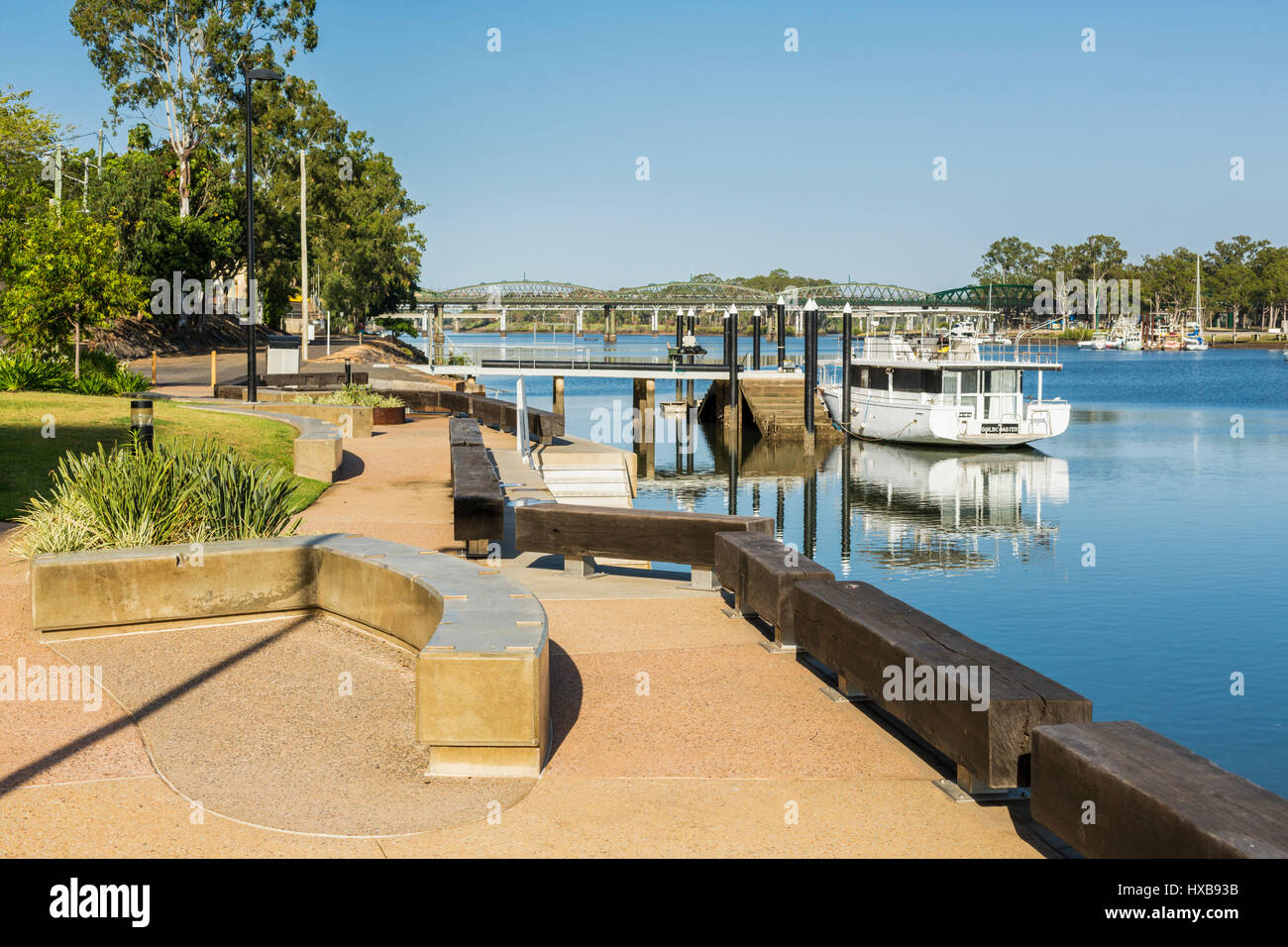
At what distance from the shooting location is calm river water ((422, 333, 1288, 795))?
53.8ft

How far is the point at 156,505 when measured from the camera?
10.1 m

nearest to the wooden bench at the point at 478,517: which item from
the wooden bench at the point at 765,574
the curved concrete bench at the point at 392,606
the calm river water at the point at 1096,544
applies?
the curved concrete bench at the point at 392,606

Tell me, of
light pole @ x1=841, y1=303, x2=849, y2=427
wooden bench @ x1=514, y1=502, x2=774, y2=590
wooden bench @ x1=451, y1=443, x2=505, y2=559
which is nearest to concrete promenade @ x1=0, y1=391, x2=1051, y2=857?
wooden bench @ x1=514, y1=502, x2=774, y2=590

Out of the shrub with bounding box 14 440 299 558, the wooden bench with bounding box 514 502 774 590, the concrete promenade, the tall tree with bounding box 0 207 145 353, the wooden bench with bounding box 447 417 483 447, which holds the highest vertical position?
the tall tree with bounding box 0 207 145 353

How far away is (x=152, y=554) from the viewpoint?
916 centimetres

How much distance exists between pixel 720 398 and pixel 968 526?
32.5m

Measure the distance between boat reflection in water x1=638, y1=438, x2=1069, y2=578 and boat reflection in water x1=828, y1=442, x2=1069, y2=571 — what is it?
0.04m

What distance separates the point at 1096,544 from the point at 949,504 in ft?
28.9

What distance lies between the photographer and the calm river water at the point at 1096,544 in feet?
53.8

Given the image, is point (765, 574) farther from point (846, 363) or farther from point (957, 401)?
point (846, 363)

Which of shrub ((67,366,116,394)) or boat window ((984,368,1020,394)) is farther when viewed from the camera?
boat window ((984,368,1020,394))

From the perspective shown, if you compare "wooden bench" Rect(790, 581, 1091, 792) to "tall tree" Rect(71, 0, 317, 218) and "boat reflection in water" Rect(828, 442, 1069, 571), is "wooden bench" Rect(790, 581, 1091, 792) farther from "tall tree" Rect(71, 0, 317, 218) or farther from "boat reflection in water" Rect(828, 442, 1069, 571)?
"tall tree" Rect(71, 0, 317, 218)

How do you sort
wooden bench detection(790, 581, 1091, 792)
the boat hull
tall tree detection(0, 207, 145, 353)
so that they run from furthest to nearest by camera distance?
the boat hull
tall tree detection(0, 207, 145, 353)
wooden bench detection(790, 581, 1091, 792)
